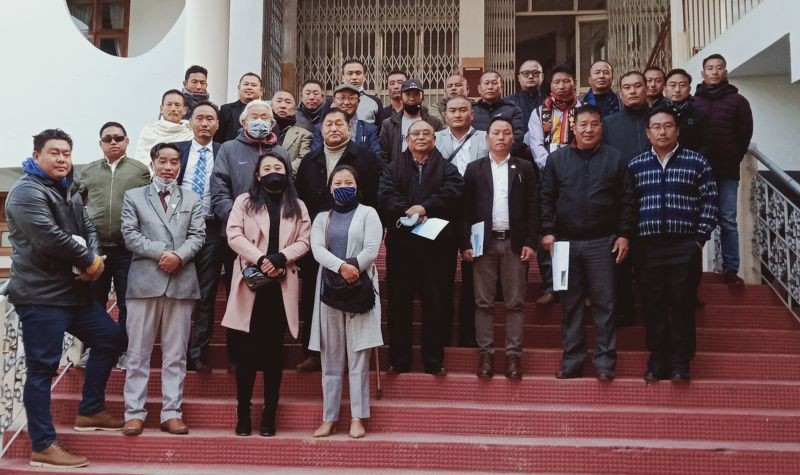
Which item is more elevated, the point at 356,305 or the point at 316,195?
the point at 316,195

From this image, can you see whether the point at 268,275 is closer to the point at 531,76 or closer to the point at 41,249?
the point at 41,249

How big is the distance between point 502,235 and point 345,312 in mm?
1167

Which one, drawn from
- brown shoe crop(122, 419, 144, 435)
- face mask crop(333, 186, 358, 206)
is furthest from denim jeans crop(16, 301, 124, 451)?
face mask crop(333, 186, 358, 206)

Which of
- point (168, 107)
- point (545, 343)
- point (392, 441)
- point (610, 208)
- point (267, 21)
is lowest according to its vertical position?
point (392, 441)

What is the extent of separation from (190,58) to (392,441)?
5.22 m

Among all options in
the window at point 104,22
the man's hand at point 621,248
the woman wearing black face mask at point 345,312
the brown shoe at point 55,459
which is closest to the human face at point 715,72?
the man's hand at point 621,248

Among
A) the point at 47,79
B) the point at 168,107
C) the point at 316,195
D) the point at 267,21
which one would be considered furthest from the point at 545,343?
the point at 47,79

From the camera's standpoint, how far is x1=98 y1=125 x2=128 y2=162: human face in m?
4.40

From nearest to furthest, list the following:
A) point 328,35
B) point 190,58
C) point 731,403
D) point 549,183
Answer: point 731,403
point 549,183
point 190,58
point 328,35

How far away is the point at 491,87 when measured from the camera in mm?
5492

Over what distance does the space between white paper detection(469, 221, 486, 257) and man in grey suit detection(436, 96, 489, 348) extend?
0.25 meters

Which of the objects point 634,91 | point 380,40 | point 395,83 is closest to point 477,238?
point 634,91

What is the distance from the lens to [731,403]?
164 inches

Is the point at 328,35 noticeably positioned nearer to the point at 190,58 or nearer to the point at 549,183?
the point at 190,58
